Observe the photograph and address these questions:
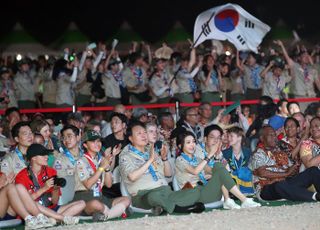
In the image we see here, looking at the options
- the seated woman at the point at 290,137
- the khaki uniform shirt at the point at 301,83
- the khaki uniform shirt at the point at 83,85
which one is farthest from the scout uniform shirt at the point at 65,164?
the khaki uniform shirt at the point at 301,83

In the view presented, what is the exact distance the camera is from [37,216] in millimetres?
8820

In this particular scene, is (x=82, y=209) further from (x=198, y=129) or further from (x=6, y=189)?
(x=198, y=129)

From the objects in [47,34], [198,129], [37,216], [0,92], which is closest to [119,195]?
[37,216]

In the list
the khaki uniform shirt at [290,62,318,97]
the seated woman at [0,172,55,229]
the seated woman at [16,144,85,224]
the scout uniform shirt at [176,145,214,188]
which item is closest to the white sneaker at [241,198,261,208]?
the scout uniform shirt at [176,145,214,188]

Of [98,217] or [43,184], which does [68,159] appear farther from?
[98,217]

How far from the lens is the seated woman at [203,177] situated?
10.0 m

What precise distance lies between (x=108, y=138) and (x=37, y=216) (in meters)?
2.63

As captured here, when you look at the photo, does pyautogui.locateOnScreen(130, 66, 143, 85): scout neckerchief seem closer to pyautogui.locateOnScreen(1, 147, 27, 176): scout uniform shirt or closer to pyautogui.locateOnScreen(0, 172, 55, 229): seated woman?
pyautogui.locateOnScreen(1, 147, 27, 176): scout uniform shirt

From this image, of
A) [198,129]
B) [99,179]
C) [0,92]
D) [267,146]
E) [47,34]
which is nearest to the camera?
[99,179]

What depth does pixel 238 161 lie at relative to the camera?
36.4ft

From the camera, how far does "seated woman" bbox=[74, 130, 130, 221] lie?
933cm

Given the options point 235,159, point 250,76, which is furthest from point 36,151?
point 250,76

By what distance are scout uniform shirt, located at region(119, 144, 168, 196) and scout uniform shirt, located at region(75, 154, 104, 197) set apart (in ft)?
1.12

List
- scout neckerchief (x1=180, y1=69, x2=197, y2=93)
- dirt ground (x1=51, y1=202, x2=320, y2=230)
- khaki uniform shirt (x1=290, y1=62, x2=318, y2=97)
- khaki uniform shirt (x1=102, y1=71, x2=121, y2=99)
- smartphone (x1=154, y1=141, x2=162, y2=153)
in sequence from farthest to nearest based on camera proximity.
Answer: khaki uniform shirt (x1=290, y1=62, x2=318, y2=97), scout neckerchief (x1=180, y1=69, x2=197, y2=93), khaki uniform shirt (x1=102, y1=71, x2=121, y2=99), smartphone (x1=154, y1=141, x2=162, y2=153), dirt ground (x1=51, y1=202, x2=320, y2=230)
